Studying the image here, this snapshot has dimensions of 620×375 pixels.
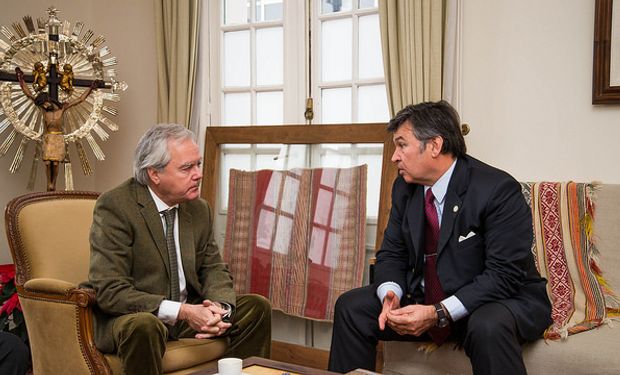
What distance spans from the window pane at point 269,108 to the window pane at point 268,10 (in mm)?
437

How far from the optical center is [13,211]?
2811 mm

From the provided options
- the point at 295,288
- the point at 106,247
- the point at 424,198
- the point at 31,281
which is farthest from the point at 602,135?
the point at 31,281

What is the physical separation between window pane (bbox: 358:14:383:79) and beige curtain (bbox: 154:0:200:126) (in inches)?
42.1

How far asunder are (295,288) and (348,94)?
3.63 ft

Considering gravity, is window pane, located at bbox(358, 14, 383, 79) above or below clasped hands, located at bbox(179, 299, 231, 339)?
above

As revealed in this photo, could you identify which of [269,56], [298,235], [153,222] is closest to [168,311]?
[153,222]

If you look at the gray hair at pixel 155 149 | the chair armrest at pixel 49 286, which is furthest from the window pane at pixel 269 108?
the chair armrest at pixel 49 286

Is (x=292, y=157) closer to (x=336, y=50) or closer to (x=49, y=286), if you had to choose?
(x=336, y=50)

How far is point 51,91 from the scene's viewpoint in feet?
12.2

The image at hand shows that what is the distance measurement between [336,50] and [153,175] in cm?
159

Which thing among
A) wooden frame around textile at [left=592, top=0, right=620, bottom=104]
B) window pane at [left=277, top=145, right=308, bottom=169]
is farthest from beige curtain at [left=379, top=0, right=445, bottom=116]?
wooden frame around textile at [left=592, top=0, right=620, bottom=104]

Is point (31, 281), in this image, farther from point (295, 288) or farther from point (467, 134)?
point (467, 134)

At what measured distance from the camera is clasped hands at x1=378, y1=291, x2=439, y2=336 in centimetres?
243

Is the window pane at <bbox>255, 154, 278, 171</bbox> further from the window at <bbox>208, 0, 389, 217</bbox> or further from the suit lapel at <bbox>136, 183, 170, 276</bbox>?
the suit lapel at <bbox>136, 183, 170, 276</bbox>
